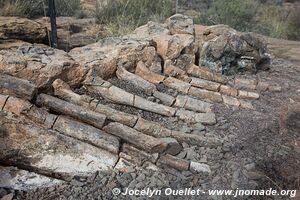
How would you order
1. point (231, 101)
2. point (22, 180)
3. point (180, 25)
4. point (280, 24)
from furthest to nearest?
point (280, 24)
point (180, 25)
point (231, 101)
point (22, 180)

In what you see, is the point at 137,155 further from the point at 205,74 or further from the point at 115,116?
the point at 205,74

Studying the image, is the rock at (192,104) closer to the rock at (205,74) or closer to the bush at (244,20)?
the rock at (205,74)

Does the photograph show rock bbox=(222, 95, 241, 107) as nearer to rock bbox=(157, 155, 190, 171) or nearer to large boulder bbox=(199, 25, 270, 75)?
large boulder bbox=(199, 25, 270, 75)

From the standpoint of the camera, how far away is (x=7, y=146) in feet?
10.3

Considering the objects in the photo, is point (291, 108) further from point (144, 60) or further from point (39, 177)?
point (39, 177)

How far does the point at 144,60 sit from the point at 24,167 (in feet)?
7.22

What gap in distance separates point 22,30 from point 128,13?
3.29 m

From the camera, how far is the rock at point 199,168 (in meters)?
3.21

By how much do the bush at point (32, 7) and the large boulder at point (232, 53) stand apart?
2829 mm

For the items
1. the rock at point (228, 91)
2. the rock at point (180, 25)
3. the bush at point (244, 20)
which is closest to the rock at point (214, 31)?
the rock at point (180, 25)

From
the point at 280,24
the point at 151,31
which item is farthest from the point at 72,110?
the point at 280,24

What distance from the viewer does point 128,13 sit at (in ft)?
26.2

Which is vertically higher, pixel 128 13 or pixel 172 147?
pixel 172 147

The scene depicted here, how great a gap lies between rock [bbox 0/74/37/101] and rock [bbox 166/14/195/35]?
2.65 m
